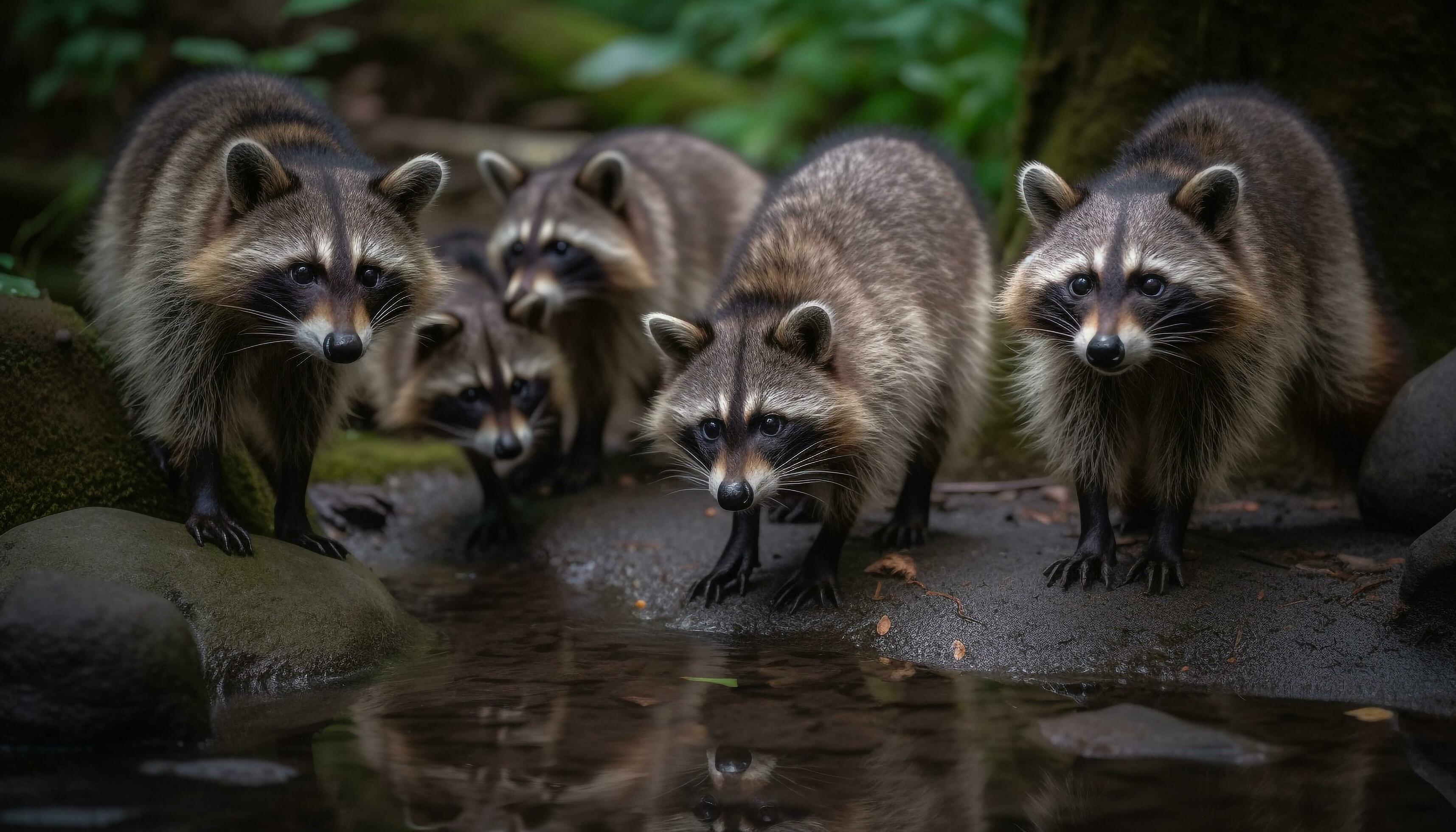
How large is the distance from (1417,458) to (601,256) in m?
3.06

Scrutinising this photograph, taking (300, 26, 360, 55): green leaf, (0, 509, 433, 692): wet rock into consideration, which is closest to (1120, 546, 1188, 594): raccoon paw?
(0, 509, 433, 692): wet rock

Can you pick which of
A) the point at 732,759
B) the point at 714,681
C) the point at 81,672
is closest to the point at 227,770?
the point at 81,672

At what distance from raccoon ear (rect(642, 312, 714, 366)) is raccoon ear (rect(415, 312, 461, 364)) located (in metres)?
1.21

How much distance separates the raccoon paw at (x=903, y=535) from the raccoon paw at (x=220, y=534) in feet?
6.28

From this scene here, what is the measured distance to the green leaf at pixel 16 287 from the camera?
347 cm

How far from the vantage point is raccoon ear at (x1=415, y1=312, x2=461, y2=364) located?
4.61 metres

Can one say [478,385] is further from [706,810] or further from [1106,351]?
A: [706,810]

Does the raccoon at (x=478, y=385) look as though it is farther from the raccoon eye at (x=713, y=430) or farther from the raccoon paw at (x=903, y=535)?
the raccoon paw at (x=903, y=535)

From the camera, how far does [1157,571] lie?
11.0ft

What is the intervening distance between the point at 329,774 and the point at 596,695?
69 cm

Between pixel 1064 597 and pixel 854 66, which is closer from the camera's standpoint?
pixel 1064 597

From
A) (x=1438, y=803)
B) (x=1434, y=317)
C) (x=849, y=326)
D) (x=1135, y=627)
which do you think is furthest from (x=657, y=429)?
(x=1434, y=317)

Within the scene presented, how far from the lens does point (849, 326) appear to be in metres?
3.77

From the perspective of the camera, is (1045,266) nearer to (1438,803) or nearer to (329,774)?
(1438,803)
